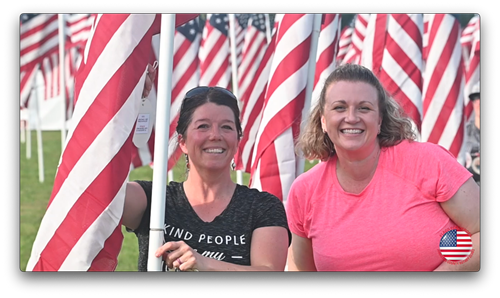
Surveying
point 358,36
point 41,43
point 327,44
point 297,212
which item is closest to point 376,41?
point 327,44

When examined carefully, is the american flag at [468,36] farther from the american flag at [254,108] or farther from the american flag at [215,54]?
the american flag at [254,108]

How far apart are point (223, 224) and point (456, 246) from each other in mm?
982

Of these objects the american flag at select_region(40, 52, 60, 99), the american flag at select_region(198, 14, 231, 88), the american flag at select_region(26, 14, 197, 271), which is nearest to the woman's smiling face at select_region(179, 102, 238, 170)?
the american flag at select_region(26, 14, 197, 271)

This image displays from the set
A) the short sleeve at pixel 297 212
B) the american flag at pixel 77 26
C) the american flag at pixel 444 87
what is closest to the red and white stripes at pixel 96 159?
the short sleeve at pixel 297 212

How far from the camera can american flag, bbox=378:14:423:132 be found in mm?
4852

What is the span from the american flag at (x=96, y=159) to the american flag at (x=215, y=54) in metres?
5.46

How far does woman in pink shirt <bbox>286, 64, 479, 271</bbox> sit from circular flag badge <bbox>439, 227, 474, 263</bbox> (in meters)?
0.01

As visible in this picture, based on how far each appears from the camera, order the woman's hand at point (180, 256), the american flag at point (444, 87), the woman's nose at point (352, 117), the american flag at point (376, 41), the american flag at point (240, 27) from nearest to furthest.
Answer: the woman's hand at point (180, 256)
the woman's nose at point (352, 117)
the american flag at point (376, 41)
the american flag at point (444, 87)
the american flag at point (240, 27)

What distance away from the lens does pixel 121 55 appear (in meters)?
2.65

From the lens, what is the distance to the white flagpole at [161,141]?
2449 mm

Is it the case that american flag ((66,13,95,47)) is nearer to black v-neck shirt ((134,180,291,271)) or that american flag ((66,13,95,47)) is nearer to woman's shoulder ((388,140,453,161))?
black v-neck shirt ((134,180,291,271))

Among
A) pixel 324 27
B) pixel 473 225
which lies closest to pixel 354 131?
pixel 473 225
